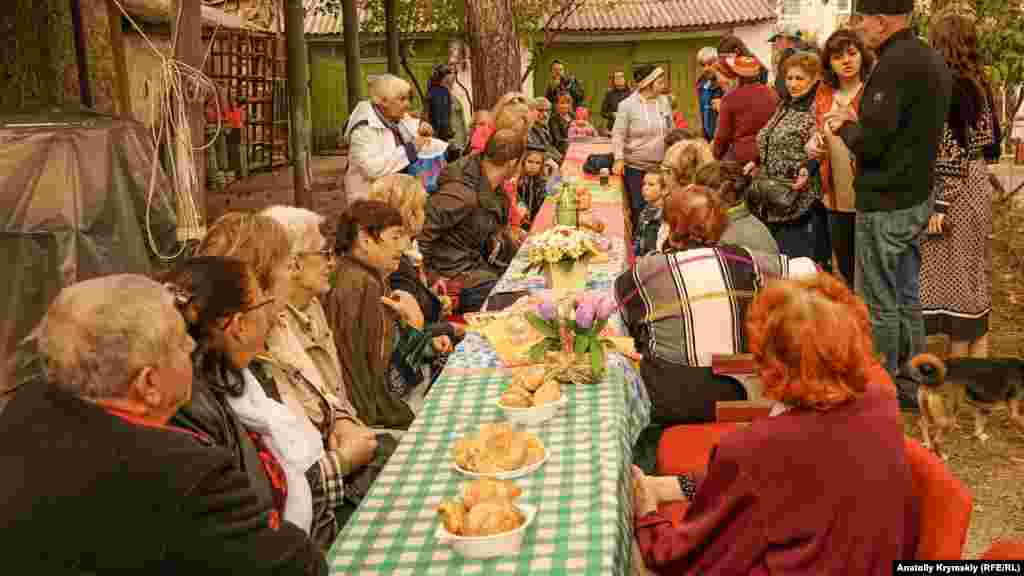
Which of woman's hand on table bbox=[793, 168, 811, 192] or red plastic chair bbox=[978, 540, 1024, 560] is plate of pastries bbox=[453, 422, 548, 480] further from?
woman's hand on table bbox=[793, 168, 811, 192]

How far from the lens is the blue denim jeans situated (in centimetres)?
518

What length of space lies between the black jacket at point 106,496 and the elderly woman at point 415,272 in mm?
2858

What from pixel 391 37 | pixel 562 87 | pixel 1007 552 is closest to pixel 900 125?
pixel 1007 552

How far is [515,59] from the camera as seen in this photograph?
11.4 m

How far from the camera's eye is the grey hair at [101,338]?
Answer: 180 centimetres

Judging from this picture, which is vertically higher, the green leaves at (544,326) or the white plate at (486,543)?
the green leaves at (544,326)

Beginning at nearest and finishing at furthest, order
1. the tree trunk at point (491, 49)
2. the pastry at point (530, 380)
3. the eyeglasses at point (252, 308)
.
Result: the eyeglasses at point (252, 308), the pastry at point (530, 380), the tree trunk at point (491, 49)

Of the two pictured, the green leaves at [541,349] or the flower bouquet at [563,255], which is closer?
the green leaves at [541,349]

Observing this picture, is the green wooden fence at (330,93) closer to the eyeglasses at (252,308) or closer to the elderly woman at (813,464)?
the eyeglasses at (252,308)

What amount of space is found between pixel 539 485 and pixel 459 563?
0.43 meters

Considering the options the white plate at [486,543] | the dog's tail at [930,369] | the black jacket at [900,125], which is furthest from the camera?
the black jacket at [900,125]

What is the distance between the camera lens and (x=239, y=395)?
98.9 inches

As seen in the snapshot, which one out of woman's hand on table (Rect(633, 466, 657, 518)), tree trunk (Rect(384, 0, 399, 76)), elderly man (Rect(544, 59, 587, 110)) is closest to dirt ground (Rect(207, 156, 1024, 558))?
woman's hand on table (Rect(633, 466, 657, 518))

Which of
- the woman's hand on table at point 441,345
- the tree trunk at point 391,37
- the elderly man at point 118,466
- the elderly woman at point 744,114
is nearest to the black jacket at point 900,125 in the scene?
the woman's hand on table at point 441,345
